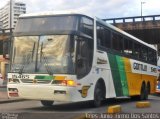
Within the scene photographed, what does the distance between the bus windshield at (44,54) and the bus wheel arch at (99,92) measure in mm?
2340

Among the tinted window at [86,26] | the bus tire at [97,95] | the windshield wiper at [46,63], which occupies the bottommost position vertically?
the bus tire at [97,95]

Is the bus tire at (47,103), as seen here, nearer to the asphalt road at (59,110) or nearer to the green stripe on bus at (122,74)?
the asphalt road at (59,110)

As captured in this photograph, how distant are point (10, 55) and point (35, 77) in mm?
1383

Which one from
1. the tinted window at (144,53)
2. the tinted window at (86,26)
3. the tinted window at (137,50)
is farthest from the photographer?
the tinted window at (144,53)

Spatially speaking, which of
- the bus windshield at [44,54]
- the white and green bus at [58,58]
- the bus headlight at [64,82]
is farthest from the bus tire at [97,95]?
the bus windshield at [44,54]

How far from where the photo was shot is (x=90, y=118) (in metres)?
11.4

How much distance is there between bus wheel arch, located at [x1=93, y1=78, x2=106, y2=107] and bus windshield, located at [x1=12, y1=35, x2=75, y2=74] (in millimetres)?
2340

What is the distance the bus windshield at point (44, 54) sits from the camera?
15969 mm

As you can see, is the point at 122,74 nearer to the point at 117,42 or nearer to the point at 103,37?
the point at 117,42

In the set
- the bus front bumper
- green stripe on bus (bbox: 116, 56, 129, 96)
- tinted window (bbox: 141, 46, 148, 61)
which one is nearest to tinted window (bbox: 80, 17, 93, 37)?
the bus front bumper

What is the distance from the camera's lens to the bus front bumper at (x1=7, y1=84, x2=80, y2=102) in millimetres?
15812

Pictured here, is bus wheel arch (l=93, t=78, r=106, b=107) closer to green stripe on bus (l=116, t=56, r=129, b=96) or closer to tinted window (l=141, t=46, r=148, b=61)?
green stripe on bus (l=116, t=56, r=129, b=96)

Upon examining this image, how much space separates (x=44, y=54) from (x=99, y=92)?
3212mm

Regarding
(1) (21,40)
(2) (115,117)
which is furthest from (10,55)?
(2) (115,117)
